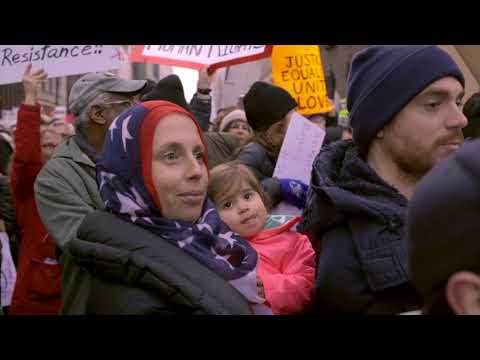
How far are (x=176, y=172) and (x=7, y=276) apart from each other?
3.15 meters

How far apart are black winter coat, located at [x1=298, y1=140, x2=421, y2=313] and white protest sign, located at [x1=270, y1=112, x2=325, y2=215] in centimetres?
170

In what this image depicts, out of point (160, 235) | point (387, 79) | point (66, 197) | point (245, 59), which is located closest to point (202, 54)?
point (245, 59)

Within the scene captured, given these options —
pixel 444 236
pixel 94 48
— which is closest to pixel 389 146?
pixel 444 236

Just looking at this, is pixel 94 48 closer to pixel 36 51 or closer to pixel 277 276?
pixel 36 51

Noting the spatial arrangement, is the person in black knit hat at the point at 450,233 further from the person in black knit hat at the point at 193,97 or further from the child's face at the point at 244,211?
the person in black knit hat at the point at 193,97

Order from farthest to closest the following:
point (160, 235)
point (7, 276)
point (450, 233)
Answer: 1. point (7, 276)
2. point (160, 235)
3. point (450, 233)

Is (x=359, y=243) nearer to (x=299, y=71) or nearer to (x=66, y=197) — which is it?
(x=66, y=197)

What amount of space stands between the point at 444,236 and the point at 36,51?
4.24 m

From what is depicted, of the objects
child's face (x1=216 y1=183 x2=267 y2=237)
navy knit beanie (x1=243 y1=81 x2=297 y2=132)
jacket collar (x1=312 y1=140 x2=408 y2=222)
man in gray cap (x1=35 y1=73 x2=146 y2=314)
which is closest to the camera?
jacket collar (x1=312 y1=140 x2=408 y2=222)

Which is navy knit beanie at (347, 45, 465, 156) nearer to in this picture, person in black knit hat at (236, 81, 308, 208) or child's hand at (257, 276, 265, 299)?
child's hand at (257, 276, 265, 299)

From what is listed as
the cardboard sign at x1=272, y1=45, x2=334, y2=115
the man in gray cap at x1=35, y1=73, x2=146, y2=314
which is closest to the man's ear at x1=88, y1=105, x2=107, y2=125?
the man in gray cap at x1=35, y1=73, x2=146, y2=314

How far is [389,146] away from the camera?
8.07 ft

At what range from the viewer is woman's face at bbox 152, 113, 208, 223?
2.40 m

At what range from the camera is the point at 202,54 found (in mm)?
5770
